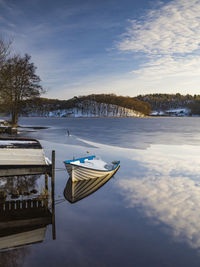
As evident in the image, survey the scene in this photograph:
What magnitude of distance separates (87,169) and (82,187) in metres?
1.37

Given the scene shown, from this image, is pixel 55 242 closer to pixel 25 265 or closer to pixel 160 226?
pixel 25 265

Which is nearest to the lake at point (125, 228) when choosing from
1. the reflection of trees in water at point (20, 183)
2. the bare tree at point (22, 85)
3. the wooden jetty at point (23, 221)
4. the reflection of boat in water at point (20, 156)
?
the wooden jetty at point (23, 221)

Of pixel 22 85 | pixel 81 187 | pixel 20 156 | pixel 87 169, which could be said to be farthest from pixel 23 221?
pixel 22 85

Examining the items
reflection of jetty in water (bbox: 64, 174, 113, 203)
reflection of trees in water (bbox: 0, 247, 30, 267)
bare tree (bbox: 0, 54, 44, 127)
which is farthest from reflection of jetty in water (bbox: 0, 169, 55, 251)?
bare tree (bbox: 0, 54, 44, 127)

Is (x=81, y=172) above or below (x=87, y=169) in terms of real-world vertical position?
below

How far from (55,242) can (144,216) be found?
4.82m

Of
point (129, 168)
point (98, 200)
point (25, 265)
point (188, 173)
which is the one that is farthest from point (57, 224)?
point (188, 173)

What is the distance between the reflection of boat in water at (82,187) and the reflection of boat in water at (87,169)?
10.5 inches

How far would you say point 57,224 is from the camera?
982cm

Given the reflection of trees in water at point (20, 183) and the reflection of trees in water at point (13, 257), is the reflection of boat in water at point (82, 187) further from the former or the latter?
the reflection of trees in water at point (13, 257)

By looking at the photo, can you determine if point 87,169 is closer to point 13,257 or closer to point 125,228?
point 125,228

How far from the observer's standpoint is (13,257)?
297 inches

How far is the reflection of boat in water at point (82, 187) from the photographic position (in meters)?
13.0

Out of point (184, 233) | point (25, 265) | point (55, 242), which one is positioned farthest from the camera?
point (184, 233)
